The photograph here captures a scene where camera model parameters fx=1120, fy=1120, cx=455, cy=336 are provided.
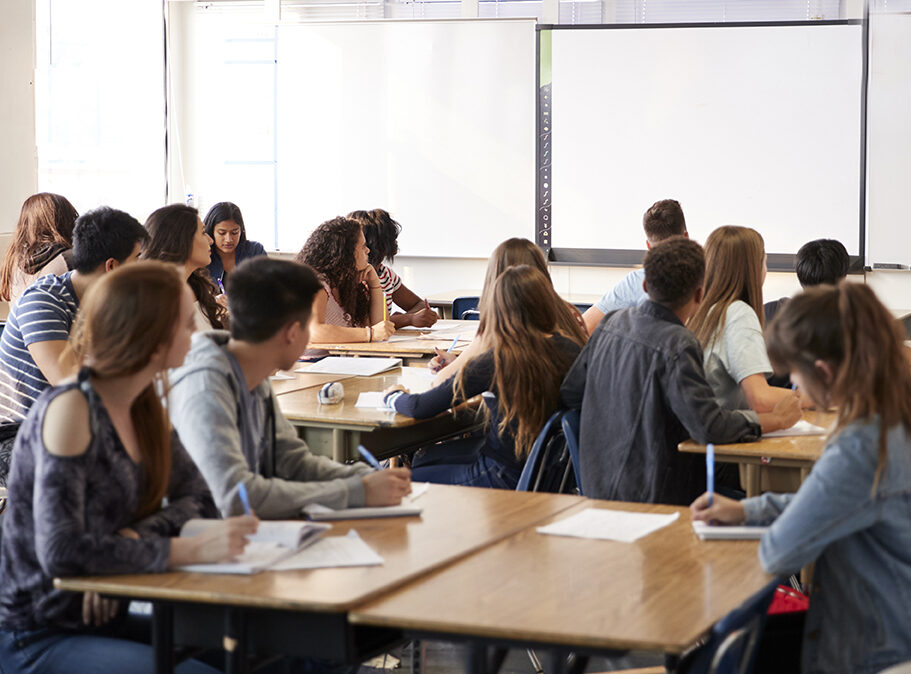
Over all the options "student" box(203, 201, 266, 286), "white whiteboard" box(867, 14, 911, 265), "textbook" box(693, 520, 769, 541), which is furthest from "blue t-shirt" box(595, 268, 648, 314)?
"white whiteboard" box(867, 14, 911, 265)

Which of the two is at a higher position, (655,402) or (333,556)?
(655,402)

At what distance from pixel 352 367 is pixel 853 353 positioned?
291cm

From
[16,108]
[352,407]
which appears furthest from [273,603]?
[16,108]

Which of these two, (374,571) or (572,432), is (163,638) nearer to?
(374,571)

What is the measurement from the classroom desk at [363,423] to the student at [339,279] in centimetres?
103

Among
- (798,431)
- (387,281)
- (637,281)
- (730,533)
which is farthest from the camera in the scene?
(387,281)

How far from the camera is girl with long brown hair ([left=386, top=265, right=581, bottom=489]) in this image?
3.49 metres

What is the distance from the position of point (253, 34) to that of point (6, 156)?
247cm

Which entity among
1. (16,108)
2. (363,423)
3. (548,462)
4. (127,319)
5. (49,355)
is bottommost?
(548,462)

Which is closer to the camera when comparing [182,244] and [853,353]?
[853,353]

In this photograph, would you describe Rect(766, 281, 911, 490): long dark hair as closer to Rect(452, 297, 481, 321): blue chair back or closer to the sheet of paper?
the sheet of paper

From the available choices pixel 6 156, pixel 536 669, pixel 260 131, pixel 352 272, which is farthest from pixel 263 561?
pixel 260 131

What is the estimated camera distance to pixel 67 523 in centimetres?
193

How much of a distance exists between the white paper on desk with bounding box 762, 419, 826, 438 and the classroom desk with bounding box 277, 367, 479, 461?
3.65ft
